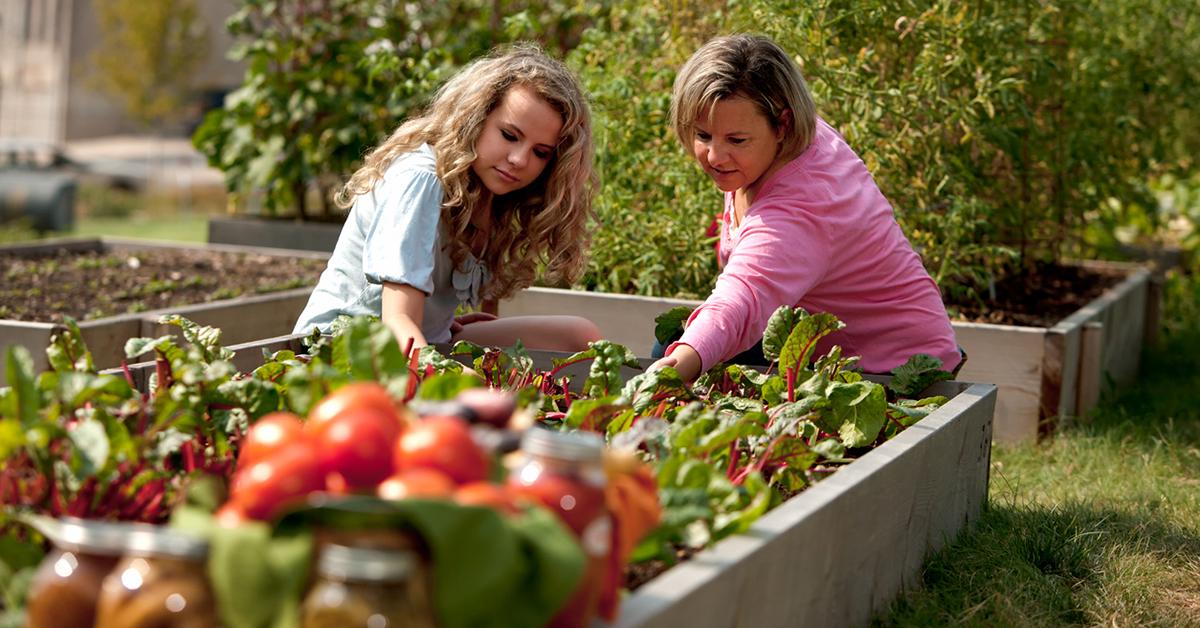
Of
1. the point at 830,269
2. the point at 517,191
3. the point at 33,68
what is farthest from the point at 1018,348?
the point at 33,68

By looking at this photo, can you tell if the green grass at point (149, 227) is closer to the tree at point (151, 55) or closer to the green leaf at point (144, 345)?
the tree at point (151, 55)

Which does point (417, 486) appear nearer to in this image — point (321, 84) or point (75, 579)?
point (75, 579)

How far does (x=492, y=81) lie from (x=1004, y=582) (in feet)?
A: 5.90

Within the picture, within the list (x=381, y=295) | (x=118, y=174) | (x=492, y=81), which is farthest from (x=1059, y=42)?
(x=118, y=174)

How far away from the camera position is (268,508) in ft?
A: 4.77

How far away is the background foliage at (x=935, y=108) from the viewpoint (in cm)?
472

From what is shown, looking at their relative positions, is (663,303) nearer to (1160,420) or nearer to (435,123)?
(435,123)

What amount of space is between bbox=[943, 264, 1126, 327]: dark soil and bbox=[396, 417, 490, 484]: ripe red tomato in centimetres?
369

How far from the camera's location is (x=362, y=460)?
1512 millimetres

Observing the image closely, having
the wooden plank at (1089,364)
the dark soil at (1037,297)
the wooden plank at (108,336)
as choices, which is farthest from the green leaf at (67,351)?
the wooden plank at (1089,364)

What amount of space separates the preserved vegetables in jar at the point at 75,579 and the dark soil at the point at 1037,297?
397cm

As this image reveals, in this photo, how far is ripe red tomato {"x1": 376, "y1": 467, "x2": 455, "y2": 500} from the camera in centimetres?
143

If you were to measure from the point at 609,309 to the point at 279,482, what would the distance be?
334 cm

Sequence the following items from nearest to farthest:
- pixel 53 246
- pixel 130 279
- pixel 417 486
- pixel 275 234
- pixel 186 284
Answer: pixel 417 486 → pixel 186 284 → pixel 130 279 → pixel 53 246 → pixel 275 234
